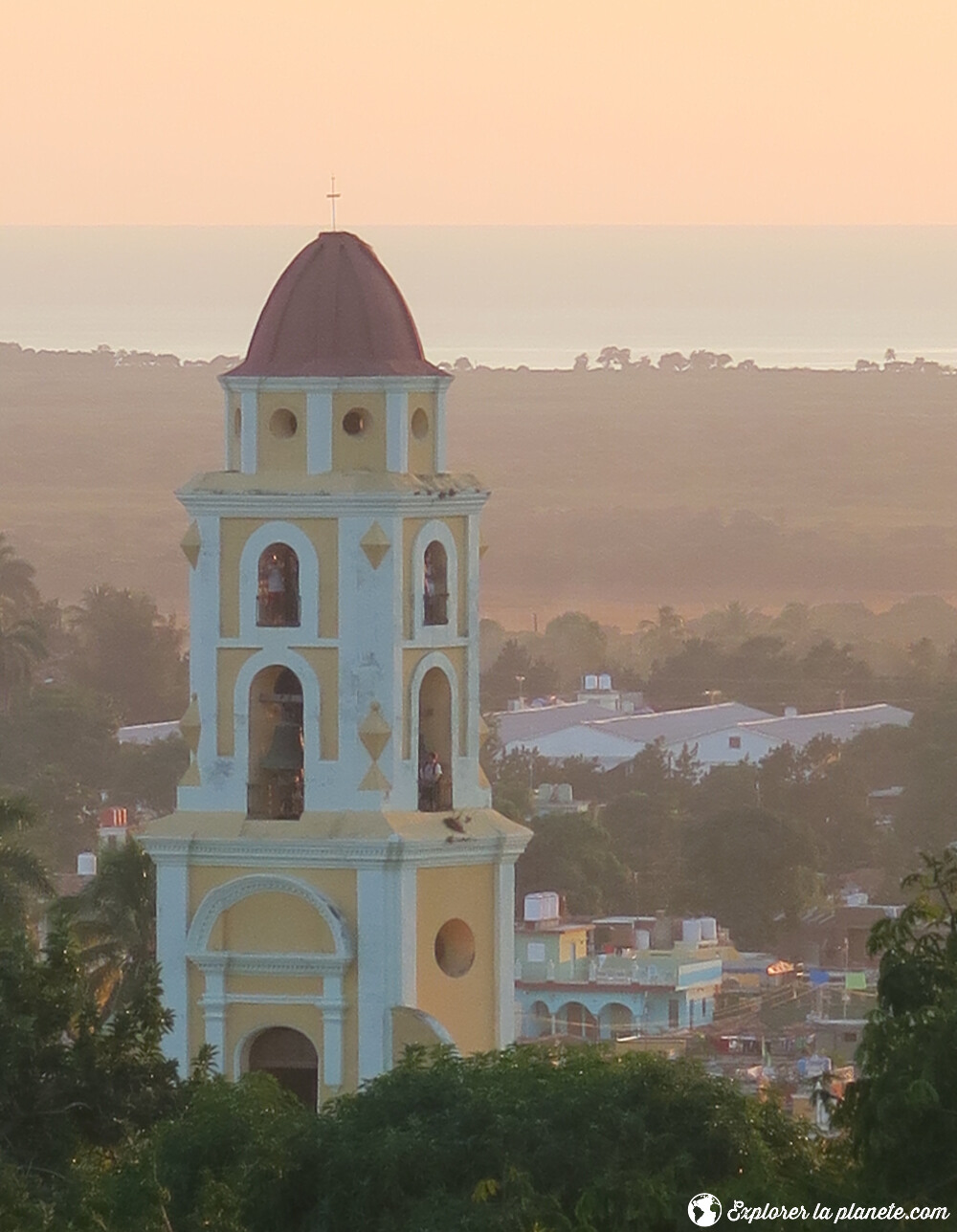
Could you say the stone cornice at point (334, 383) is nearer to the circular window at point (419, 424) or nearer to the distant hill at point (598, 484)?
the circular window at point (419, 424)

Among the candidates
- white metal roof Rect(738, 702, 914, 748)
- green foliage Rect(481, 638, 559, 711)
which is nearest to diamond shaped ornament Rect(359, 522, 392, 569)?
white metal roof Rect(738, 702, 914, 748)

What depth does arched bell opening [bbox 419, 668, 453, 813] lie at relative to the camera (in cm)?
2714

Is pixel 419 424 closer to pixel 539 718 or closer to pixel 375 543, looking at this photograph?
pixel 375 543

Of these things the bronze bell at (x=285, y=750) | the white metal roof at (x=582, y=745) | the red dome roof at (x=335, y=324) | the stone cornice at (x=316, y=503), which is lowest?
the bronze bell at (x=285, y=750)

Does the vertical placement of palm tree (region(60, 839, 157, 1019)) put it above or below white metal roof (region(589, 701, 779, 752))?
below

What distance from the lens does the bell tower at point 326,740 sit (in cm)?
2675

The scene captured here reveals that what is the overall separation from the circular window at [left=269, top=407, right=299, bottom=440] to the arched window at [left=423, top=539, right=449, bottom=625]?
931 millimetres

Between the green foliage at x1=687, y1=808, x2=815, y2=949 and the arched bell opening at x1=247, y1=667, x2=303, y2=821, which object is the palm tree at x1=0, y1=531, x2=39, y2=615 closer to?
the green foliage at x1=687, y1=808, x2=815, y2=949

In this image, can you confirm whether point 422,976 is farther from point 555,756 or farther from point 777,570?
point 777,570

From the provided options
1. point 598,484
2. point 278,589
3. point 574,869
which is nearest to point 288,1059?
point 278,589

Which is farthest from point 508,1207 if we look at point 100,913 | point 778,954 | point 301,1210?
point 778,954

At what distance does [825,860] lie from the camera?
8525 centimetres

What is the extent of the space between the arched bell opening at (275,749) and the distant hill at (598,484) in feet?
372

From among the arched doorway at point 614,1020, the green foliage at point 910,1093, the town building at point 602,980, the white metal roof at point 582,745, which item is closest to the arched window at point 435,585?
the green foliage at point 910,1093
